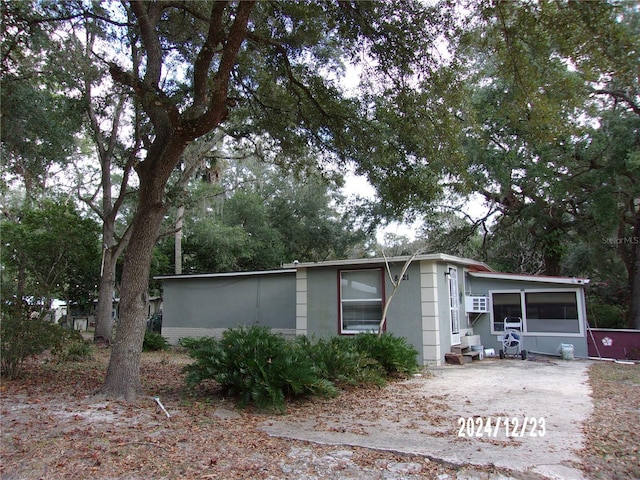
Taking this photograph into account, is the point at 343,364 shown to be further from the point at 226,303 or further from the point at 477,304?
the point at 226,303

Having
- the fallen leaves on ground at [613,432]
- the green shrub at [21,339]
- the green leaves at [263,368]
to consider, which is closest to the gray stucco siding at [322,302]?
the green leaves at [263,368]

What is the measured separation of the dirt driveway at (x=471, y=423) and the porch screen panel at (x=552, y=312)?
4.26 meters

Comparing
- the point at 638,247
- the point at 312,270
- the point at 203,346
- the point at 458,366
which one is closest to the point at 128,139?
the point at 312,270

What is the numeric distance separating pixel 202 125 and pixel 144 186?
4.25 feet

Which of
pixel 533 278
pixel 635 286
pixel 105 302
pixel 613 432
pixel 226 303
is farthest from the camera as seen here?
pixel 226 303

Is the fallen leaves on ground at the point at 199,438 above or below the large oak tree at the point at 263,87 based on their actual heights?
below

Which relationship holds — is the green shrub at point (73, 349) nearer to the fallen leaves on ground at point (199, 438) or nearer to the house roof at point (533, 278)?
the fallen leaves on ground at point (199, 438)

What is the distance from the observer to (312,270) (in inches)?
462

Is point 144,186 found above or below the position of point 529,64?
below

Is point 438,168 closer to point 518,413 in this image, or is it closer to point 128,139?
point 518,413

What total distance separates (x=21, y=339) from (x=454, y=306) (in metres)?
9.17

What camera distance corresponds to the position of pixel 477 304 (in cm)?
1274

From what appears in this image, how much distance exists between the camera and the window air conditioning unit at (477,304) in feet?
41.0

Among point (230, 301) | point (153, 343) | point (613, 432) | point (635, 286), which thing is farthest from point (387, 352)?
point (635, 286)
